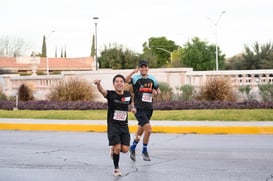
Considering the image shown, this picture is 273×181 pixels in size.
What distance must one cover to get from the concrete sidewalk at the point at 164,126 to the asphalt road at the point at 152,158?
629 millimetres

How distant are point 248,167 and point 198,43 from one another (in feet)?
201

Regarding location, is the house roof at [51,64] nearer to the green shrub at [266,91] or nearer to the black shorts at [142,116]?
the green shrub at [266,91]

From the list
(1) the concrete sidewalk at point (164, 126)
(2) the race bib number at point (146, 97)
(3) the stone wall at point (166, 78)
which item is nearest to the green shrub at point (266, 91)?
(3) the stone wall at point (166, 78)

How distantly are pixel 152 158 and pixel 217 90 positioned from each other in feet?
41.4

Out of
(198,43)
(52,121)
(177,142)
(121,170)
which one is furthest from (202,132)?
(198,43)

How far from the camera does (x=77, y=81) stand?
81.2 feet

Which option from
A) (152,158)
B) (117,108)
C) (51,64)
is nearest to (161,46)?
(51,64)

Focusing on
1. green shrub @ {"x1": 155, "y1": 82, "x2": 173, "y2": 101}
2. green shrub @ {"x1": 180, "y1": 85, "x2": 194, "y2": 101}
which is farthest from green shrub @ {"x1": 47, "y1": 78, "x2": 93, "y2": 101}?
green shrub @ {"x1": 180, "y1": 85, "x2": 194, "y2": 101}

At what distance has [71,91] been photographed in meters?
24.4

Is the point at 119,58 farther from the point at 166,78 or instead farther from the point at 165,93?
the point at 165,93

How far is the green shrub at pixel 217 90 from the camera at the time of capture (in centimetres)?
2202

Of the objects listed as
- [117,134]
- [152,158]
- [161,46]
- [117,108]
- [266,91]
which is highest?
[161,46]

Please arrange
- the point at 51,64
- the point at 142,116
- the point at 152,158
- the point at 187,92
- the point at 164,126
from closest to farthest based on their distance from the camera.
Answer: the point at 142,116 → the point at 152,158 → the point at 164,126 → the point at 187,92 → the point at 51,64

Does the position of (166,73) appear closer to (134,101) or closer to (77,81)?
(77,81)
